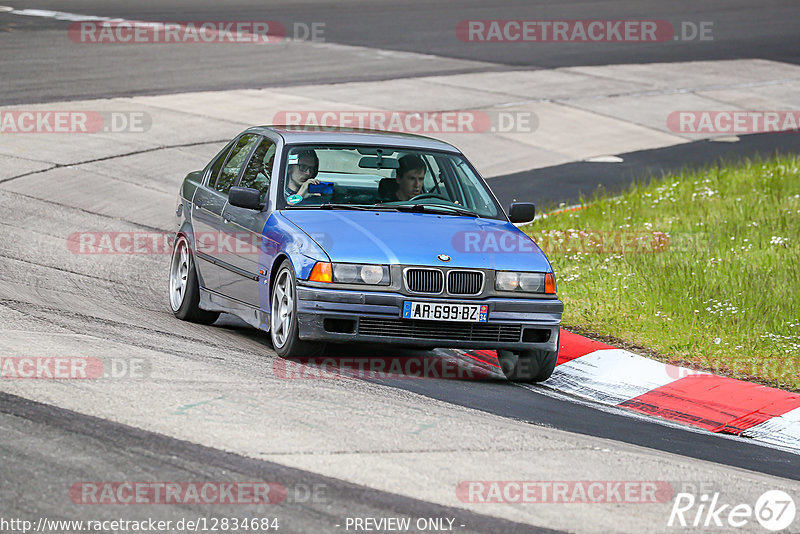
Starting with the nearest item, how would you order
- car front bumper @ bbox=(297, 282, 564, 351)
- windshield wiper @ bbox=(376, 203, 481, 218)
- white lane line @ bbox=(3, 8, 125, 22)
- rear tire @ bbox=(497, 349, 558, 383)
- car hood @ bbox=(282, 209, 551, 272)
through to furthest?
car front bumper @ bbox=(297, 282, 564, 351) < car hood @ bbox=(282, 209, 551, 272) < rear tire @ bbox=(497, 349, 558, 383) < windshield wiper @ bbox=(376, 203, 481, 218) < white lane line @ bbox=(3, 8, 125, 22)

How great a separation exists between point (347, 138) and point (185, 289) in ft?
5.87

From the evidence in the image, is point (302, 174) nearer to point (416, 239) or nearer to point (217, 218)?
point (217, 218)

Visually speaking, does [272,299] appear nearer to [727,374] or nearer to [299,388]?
[299,388]

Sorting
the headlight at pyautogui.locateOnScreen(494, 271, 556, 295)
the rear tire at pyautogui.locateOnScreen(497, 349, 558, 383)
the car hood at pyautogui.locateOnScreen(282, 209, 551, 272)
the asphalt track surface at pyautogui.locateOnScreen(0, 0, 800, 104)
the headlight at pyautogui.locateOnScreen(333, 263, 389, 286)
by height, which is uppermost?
the asphalt track surface at pyautogui.locateOnScreen(0, 0, 800, 104)

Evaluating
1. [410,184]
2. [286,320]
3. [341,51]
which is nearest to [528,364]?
[410,184]

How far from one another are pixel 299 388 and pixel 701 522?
8.25 ft

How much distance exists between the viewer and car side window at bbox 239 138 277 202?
911 centimetres

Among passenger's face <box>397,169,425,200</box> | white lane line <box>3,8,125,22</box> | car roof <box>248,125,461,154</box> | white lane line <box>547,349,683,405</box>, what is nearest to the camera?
white lane line <box>547,349,683,405</box>

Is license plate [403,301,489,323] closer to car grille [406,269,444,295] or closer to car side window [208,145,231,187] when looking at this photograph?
car grille [406,269,444,295]

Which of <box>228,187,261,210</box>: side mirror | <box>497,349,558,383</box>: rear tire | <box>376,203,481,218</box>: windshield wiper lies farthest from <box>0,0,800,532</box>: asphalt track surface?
<box>376,203,481,218</box>: windshield wiper

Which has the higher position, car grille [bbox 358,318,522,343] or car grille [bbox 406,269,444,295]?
car grille [bbox 406,269,444,295]

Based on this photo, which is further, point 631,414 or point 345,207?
point 345,207

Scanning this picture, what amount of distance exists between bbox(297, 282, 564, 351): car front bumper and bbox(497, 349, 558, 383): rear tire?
42 centimetres

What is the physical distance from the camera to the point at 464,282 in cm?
791
